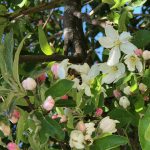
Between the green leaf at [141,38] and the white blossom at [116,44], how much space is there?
2.1 inches

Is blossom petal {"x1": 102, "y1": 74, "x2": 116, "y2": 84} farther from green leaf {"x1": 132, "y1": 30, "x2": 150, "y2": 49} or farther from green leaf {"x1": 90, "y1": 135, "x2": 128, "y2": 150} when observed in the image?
green leaf {"x1": 90, "y1": 135, "x2": 128, "y2": 150}

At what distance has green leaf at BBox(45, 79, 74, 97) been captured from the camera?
1.37m

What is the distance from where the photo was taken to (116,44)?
163 centimetres

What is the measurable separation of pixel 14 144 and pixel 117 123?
1.08 ft

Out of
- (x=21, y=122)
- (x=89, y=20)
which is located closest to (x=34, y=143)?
(x=21, y=122)

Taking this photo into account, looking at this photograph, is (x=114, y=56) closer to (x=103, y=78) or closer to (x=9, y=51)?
(x=103, y=78)

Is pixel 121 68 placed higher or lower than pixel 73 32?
higher

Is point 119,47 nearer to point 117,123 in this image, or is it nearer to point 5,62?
point 117,123

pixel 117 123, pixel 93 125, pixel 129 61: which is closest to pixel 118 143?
pixel 93 125

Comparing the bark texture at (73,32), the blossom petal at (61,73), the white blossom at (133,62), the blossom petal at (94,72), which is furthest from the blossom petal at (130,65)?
the bark texture at (73,32)

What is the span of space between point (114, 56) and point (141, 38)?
132mm

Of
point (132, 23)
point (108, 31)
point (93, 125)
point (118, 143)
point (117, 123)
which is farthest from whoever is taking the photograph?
point (132, 23)

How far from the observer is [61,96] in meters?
1.40

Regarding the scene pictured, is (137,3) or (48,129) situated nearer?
(48,129)
